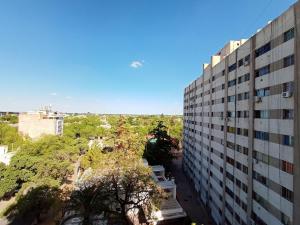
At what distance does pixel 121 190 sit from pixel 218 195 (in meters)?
14.8

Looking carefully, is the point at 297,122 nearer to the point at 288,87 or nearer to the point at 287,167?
the point at 288,87

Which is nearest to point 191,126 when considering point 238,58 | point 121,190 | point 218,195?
point 218,195

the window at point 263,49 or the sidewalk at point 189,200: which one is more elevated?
the window at point 263,49

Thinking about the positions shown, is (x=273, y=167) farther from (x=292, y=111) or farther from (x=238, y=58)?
(x=238, y=58)

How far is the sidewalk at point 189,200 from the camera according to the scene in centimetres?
3509

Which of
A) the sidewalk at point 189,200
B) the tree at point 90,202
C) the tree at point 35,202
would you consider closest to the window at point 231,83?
the tree at point 90,202

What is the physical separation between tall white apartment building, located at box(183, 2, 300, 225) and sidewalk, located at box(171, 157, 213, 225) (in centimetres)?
150

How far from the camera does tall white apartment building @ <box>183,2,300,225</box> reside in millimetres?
18438

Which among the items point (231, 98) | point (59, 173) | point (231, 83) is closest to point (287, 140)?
point (231, 98)

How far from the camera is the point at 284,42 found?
19609 millimetres

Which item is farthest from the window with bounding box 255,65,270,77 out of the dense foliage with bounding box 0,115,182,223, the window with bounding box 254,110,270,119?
the dense foliage with bounding box 0,115,182,223

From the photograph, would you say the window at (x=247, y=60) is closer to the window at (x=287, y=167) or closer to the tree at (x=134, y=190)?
the window at (x=287, y=167)

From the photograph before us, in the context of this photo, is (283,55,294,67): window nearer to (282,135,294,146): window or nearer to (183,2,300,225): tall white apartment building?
(183,2,300,225): tall white apartment building

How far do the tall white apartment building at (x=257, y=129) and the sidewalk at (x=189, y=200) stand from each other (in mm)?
1502
